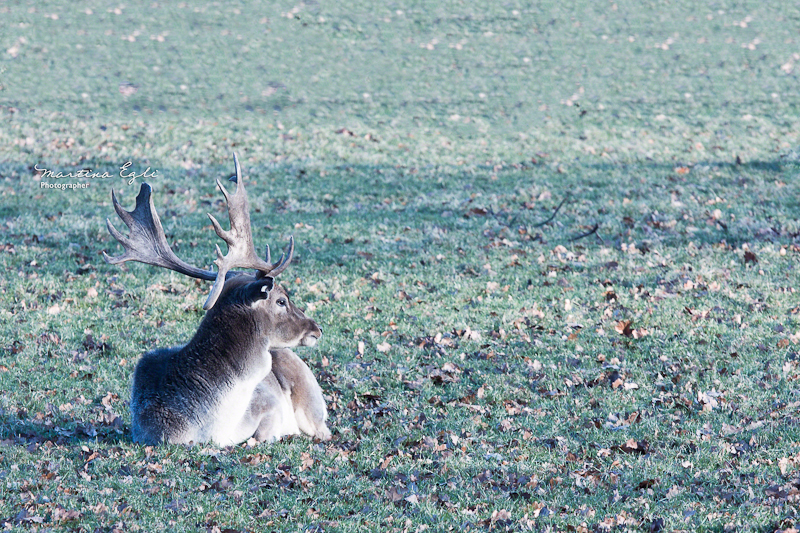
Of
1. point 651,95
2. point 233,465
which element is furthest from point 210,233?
point 651,95

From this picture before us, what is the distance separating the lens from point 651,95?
2627 centimetres

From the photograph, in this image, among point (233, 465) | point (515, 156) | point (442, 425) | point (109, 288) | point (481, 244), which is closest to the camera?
point (233, 465)

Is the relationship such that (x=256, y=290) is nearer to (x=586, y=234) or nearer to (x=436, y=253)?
(x=436, y=253)

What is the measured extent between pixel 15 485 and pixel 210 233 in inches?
352

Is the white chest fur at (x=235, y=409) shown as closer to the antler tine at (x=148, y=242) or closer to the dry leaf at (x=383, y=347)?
the antler tine at (x=148, y=242)

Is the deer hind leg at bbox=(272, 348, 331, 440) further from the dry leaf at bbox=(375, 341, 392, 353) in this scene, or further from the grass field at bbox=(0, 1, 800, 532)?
the dry leaf at bbox=(375, 341, 392, 353)

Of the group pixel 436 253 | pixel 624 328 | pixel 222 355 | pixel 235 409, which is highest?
pixel 222 355

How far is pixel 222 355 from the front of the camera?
7.45 meters

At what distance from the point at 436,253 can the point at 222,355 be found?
293 inches

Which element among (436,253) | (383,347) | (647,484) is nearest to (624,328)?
(383,347)

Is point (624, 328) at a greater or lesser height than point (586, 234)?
greater

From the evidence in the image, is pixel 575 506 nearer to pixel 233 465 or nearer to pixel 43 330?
pixel 233 465

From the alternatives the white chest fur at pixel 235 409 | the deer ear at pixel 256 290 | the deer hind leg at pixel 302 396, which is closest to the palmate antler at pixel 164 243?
the deer ear at pixel 256 290

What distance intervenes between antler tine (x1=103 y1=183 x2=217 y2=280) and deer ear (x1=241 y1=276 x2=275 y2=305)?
0.49m
